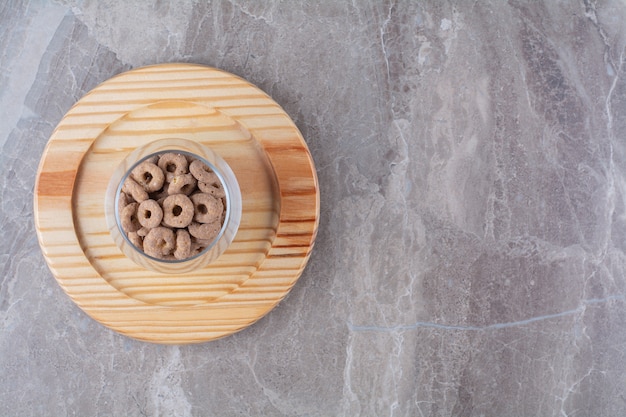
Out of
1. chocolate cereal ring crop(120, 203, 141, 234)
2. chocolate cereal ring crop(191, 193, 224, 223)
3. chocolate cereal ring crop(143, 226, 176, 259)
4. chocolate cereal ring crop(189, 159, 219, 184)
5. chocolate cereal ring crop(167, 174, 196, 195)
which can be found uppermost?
chocolate cereal ring crop(189, 159, 219, 184)

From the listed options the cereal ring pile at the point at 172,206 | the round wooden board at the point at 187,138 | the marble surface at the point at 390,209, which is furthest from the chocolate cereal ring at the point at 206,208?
the marble surface at the point at 390,209

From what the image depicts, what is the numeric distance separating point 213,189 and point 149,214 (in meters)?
0.11

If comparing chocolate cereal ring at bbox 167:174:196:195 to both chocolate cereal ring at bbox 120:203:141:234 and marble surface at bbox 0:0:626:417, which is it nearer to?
chocolate cereal ring at bbox 120:203:141:234

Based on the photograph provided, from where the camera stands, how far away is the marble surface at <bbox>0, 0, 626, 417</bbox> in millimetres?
1085

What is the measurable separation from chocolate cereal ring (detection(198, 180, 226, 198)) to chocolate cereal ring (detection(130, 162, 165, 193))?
0.06 metres

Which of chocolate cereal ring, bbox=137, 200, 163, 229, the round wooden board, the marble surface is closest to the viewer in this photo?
chocolate cereal ring, bbox=137, 200, 163, 229

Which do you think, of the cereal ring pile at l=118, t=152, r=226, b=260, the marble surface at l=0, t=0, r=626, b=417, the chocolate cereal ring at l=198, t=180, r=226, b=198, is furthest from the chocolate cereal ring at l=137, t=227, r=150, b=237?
the marble surface at l=0, t=0, r=626, b=417

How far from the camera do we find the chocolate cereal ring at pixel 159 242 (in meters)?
0.85

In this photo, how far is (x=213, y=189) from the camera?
88 centimetres

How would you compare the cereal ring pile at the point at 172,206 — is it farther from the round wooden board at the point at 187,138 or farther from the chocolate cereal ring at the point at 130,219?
the round wooden board at the point at 187,138

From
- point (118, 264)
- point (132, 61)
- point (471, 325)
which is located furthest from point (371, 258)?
point (132, 61)

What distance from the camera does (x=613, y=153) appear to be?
3.67 ft

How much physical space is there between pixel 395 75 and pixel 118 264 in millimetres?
647

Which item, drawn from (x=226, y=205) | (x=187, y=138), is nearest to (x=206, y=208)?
(x=226, y=205)
